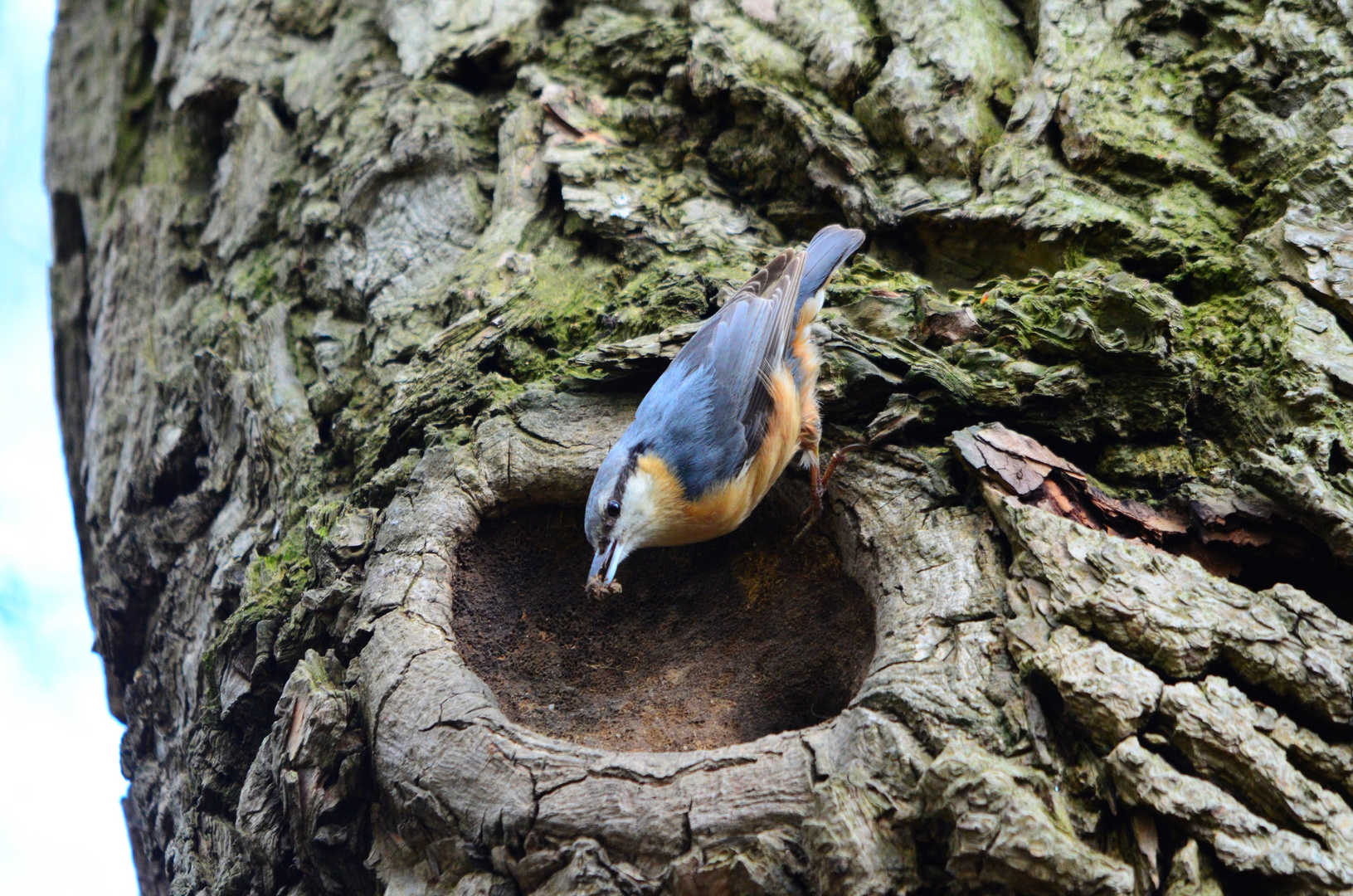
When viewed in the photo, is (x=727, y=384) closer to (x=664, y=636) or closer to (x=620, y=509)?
(x=620, y=509)

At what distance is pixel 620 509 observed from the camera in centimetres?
231

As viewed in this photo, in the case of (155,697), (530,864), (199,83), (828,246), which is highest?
(199,83)

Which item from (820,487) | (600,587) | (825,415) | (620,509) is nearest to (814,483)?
(820,487)

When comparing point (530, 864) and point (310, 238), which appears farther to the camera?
point (310, 238)

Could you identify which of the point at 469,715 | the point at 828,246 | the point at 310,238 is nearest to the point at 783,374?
the point at 828,246

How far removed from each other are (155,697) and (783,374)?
7.13ft

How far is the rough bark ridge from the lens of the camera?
5.41ft

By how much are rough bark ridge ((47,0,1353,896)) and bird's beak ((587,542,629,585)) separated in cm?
21

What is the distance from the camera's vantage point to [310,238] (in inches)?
127

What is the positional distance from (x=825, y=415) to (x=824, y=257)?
484mm

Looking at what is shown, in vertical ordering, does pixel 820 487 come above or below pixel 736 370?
below

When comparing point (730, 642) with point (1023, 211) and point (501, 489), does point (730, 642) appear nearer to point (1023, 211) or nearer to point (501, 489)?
point (501, 489)

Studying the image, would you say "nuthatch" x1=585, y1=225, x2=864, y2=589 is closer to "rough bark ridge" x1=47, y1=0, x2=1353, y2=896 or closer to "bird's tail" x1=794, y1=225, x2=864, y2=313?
"bird's tail" x1=794, y1=225, x2=864, y2=313

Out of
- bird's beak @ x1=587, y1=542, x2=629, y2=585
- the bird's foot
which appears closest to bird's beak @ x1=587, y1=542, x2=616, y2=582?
bird's beak @ x1=587, y1=542, x2=629, y2=585
